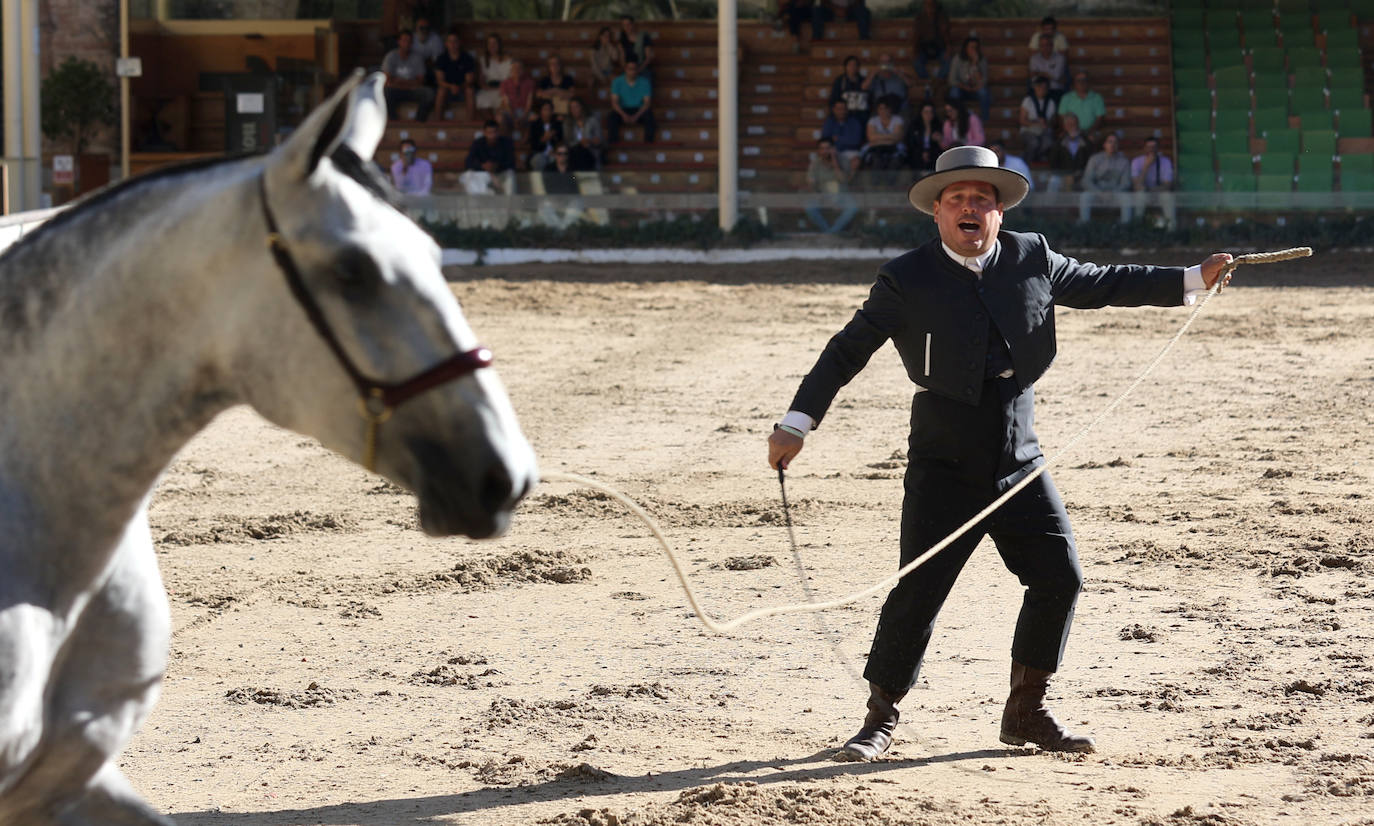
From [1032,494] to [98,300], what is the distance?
3245 mm

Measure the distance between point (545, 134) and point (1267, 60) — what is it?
11711 mm

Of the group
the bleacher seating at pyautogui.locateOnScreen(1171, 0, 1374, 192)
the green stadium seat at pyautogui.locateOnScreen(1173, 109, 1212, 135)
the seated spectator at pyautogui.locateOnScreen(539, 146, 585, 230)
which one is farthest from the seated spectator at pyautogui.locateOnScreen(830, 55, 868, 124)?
the green stadium seat at pyautogui.locateOnScreen(1173, 109, 1212, 135)

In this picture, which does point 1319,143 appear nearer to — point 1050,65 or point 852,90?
point 1050,65

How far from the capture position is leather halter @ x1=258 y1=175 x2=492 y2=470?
86.2 inches

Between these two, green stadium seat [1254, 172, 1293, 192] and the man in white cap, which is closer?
the man in white cap

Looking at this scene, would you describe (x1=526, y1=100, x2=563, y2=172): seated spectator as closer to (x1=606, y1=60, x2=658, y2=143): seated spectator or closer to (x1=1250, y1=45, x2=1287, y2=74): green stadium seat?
(x1=606, y1=60, x2=658, y2=143): seated spectator

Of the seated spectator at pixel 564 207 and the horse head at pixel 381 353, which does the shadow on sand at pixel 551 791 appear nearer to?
the horse head at pixel 381 353

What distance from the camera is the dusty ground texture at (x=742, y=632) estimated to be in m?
4.66

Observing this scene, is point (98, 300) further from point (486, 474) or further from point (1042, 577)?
point (1042, 577)

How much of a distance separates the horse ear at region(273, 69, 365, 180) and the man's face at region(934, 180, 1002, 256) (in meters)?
2.95

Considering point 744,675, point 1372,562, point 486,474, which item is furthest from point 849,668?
point 486,474

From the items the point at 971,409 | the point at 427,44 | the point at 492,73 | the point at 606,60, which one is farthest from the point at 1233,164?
the point at 971,409

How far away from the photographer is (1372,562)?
7285 millimetres

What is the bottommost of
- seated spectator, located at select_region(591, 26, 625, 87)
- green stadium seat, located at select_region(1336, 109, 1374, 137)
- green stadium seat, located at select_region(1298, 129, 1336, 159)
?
green stadium seat, located at select_region(1298, 129, 1336, 159)
